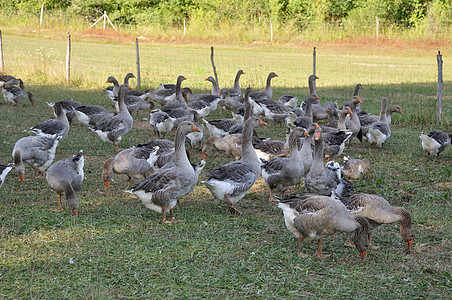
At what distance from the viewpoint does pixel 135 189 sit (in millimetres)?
7180

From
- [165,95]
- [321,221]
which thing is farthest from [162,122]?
[321,221]

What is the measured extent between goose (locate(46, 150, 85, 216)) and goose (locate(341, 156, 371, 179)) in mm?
5162

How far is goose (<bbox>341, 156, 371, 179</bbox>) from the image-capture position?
9.43 m

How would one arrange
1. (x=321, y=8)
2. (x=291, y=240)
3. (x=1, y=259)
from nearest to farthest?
(x=1, y=259) < (x=291, y=240) < (x=321, y=8)

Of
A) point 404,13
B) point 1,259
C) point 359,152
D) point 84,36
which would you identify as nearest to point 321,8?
point 404,13

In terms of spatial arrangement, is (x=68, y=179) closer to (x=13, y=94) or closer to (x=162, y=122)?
(x=162, y=122)

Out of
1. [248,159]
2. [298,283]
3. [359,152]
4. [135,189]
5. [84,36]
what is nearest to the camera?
[298,283]

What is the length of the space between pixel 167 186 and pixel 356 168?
4314mm

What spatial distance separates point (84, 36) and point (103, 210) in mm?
41988

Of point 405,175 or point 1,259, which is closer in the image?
point 1,259

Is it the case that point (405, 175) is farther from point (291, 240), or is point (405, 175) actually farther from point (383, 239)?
point (291, 240)

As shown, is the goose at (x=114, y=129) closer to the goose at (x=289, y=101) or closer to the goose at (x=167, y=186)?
the goose at (x=167, y=186)

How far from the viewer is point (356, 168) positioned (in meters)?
9.52

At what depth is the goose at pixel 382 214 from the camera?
19.4 feet
